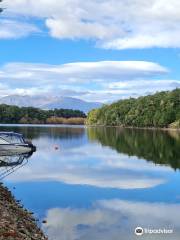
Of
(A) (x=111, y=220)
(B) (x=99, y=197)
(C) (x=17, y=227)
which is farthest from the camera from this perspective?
(B) (x=99, y=197)

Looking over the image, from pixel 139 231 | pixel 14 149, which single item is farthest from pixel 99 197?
pixel 14 149

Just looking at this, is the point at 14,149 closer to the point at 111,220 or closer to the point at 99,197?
the point at 99,197

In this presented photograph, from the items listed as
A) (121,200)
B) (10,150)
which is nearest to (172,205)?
(121,200)

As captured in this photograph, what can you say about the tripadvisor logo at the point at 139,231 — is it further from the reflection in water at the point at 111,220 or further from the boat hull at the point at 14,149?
the boat hull at the point at 14,149

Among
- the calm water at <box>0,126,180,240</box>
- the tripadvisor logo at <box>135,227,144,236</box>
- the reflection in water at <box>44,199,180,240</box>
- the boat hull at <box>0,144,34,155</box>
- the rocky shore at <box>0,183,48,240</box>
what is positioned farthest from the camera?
the boat hull at <box>0,144,34,155</box>

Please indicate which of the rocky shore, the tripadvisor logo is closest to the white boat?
the rocky shore

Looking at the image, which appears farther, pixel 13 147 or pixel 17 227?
pixel 13 147

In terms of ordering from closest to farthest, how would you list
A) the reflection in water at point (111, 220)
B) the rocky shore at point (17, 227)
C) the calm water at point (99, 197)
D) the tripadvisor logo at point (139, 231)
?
the rocky shore at point (17, 227) → the reflection in water at point (111, 220) → the tripadvisor logo at point (139, 231) → the calm water at point (99, 197)

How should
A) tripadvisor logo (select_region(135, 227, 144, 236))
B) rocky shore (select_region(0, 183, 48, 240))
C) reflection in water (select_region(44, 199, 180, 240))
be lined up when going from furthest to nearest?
1. tripadvisor logo (select_region(135, 227, 144, 236))
2. reflection in water (select_region(44, 199, 180, 240))
3. rocky shore (select_region(0, 183, 48, 240))

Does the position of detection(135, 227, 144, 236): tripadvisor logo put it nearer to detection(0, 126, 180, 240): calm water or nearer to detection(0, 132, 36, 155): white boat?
detection(0, 126, 180, 240): calm water

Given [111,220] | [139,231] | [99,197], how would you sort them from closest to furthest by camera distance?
[139,231] < [111,220] < [99,197]

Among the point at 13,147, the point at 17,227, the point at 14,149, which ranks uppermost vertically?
the point at 13,147

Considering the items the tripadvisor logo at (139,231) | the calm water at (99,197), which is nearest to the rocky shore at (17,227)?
the calm water at (99,197)

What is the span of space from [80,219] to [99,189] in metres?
11.2
